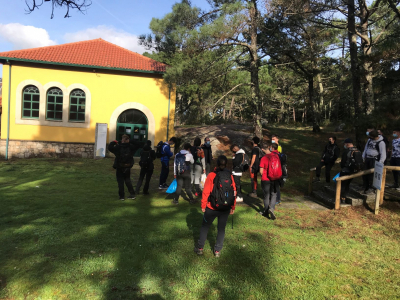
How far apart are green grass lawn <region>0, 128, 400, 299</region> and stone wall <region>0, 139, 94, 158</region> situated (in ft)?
27.8

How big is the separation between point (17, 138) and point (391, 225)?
1721cm

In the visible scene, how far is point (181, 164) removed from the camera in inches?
279

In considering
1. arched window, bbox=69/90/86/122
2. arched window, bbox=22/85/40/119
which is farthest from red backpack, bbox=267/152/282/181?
arched window, bbox=22/85/40/119

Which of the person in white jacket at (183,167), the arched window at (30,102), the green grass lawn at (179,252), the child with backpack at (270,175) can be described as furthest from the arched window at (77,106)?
the child with backpack at (270,175)

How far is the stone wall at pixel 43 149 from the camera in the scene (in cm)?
1572

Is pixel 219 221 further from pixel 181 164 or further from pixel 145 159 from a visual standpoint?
pixel 145 159

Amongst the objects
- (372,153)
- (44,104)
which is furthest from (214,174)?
(44,104)

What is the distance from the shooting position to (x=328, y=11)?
1155 cm

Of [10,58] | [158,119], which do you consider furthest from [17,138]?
[158,119]

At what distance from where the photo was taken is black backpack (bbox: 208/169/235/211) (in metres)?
4.34

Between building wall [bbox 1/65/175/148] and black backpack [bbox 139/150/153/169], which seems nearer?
black backpack [bbox 139/150/153/169]

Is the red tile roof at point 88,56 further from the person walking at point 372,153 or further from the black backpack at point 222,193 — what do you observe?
the black backpack at point 222,193

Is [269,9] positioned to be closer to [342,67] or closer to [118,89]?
[342,67]

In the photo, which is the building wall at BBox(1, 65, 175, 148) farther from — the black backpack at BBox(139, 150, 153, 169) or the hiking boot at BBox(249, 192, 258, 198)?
the hiking boot at BBox(249, 192, 258, 198)
